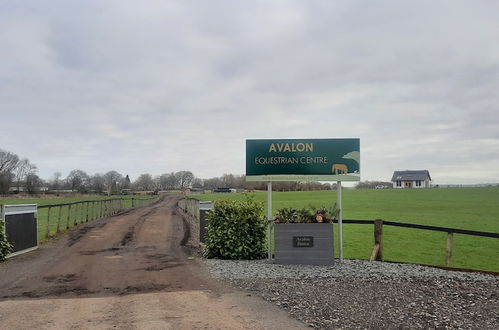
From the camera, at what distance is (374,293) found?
267 inches

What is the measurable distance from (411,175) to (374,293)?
146 m

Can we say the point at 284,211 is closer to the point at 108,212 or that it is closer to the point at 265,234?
the point at 265,234

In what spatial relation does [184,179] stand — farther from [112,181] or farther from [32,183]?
[32,183]

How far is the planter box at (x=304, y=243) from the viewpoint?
9297 mm

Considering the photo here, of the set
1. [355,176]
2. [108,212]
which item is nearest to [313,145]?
[355,176]

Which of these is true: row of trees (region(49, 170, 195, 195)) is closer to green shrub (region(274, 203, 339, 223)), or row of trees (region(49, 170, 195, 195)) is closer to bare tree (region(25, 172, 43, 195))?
bare tree (region(25, 172, 43, 195))

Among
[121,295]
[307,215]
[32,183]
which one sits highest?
[32,183]

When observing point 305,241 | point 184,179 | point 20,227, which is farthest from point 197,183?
point 305,241

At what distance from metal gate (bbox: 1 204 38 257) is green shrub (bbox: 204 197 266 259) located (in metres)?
4.97

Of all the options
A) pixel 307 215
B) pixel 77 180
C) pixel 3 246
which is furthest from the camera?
pixel 77 180

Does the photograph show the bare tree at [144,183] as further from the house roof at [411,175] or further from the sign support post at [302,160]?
the sign support post at [302,160]

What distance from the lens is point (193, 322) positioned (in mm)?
5352

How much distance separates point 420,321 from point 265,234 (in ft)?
17.7

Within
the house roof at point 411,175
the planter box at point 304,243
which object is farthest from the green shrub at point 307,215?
the house roof at point 411,175
